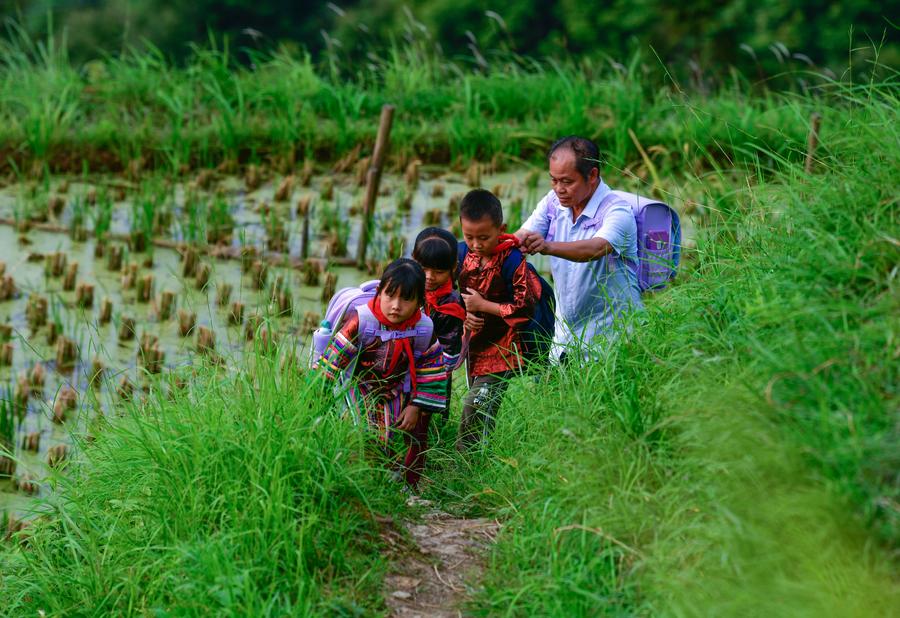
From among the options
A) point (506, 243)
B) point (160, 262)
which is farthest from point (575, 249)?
point (160, 262)

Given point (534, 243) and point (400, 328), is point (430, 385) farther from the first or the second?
point (534, 243)

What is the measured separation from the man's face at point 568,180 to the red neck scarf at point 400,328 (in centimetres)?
81

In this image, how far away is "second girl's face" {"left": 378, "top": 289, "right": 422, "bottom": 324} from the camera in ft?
13.2

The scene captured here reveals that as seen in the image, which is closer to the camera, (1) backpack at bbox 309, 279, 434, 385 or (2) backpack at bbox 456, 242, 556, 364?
(1) backpack at bbox 309, 279, 434, 385

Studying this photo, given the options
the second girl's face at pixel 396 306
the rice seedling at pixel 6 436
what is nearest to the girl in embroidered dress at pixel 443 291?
the second girl's face at pixel 396 306

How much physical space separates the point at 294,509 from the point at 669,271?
198 cm

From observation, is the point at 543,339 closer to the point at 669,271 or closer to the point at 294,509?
the point at 669,271

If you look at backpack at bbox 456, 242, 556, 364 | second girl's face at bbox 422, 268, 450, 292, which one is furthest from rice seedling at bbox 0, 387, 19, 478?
backpack at bbox 456, 242, 556, 364

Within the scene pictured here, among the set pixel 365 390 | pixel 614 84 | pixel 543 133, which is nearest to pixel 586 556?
pixel 365 390

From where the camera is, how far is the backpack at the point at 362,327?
4168 millimetres

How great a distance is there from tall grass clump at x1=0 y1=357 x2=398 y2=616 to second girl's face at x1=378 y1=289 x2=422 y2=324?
0.35 m

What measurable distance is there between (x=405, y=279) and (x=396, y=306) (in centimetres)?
10

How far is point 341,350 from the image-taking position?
13.6 feet

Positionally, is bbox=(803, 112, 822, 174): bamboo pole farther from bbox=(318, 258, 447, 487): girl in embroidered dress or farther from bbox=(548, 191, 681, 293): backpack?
bbox=(318, 258, 447, 487): girl in embroidered dress
